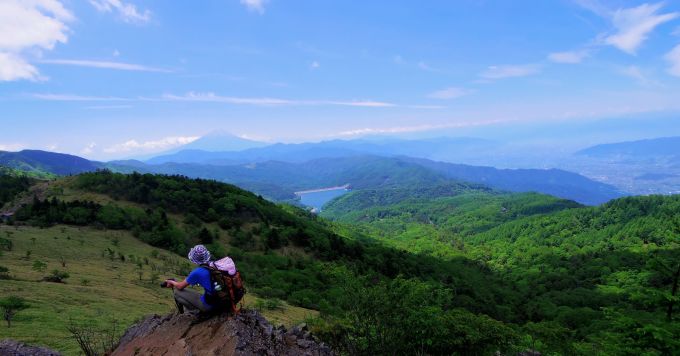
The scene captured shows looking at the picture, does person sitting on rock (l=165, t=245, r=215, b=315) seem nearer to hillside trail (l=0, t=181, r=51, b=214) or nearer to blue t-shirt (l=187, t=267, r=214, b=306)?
blue t-shirt (l=187, t=267, r=214, b=306)

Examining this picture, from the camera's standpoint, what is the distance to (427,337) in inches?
835

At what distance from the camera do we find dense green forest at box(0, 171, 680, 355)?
64.3 feet

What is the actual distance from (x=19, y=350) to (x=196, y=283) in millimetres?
7503

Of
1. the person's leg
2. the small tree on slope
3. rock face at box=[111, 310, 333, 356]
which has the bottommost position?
the small tree on slope

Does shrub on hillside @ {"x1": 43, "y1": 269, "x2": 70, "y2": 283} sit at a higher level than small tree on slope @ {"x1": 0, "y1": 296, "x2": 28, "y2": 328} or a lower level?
lower

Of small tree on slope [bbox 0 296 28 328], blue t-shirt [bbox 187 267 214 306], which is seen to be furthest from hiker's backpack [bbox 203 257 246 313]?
small tree on slope [bbox 0 296 28 328]

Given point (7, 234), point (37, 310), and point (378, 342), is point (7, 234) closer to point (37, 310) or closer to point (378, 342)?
point (37, 310)

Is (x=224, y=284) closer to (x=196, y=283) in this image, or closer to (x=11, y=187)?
(x=196, y=283)

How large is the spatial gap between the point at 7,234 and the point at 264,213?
2101 inches

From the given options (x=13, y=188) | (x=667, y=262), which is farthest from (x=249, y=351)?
(x=13, y=188)

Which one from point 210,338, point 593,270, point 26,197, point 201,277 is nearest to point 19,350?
point 210,338

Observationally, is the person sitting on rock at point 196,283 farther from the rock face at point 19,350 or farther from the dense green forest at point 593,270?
the dense green forest at point 593,270

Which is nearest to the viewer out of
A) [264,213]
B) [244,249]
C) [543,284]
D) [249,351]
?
[249,351]

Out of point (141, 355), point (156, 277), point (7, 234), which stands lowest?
point (156, 277)
